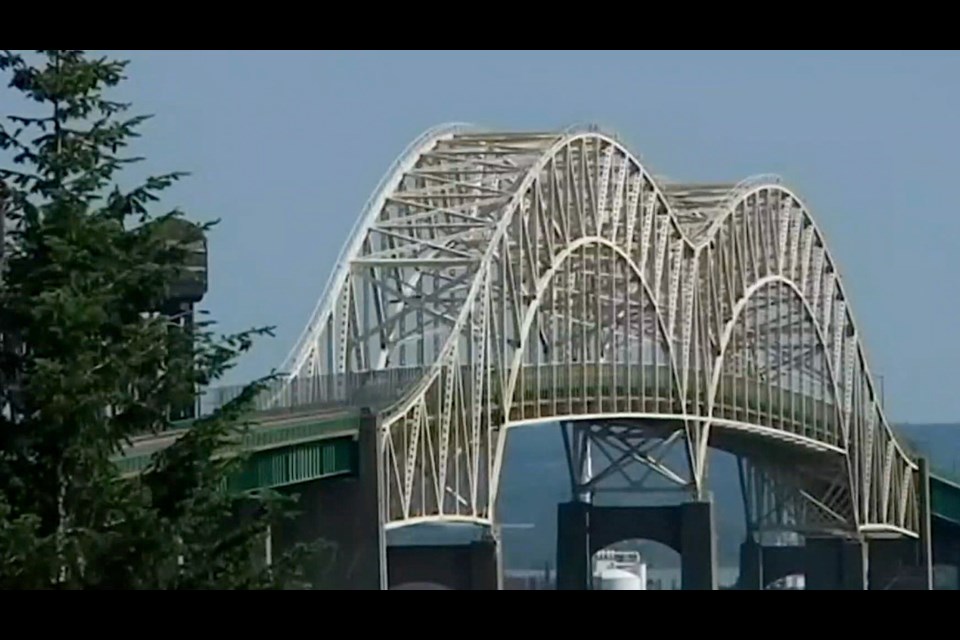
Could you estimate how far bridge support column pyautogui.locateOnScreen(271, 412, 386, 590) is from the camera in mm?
57031

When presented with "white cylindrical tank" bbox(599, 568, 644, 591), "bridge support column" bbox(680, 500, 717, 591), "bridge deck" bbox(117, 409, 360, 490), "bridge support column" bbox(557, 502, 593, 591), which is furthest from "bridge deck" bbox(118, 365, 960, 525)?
"bridge support column" bbox(557, 502, 593, 591)

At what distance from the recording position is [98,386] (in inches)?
953

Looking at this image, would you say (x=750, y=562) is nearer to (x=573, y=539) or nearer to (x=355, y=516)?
(x=573, y=539)

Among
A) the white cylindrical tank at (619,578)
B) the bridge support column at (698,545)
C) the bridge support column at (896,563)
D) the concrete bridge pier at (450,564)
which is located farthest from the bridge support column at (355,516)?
the bridge support column at (896,563)

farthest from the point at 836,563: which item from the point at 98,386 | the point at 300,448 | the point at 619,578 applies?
the point at 98,386

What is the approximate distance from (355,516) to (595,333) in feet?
106

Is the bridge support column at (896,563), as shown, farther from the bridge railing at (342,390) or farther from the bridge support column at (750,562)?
the bridge railing at (342,390)

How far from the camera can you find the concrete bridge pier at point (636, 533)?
84188 mm

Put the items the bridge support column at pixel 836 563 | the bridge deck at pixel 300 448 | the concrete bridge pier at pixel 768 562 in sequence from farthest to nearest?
1. the concrete bridge pier at pixel 768 562
2. the bridge support column at pixel 836 563
3. the bridge deck at pixel 300 448

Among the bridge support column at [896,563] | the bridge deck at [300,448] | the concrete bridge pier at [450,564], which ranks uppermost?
the bridge deck at [300,448]

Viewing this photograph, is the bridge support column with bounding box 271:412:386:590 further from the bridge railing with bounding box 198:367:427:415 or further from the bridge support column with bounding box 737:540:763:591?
the bridge support column with bounding box 737:540:763:591

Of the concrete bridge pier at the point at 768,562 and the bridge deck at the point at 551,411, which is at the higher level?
the bridge deck at the point at 551,411

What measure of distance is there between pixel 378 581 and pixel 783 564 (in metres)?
50.3

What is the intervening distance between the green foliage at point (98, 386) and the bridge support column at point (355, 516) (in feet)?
94.8
